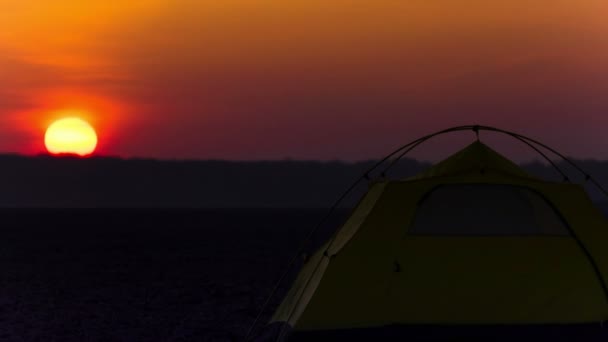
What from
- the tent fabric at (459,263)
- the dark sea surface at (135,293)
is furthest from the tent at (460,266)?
the dark sea surface at (135,293)

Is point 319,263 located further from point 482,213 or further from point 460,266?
point 482,213

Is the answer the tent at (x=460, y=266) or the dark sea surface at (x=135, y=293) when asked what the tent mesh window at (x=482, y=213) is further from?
the dark sea surface at (x=135, y=293)

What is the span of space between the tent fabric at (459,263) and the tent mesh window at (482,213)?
1 centimetres

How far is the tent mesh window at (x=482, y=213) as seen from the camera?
9.81 metres

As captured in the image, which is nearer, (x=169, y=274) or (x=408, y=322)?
(x=408, y=322)

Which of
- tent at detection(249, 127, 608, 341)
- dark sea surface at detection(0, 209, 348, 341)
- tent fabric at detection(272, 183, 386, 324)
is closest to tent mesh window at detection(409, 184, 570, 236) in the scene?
tent at detection(249, 127, 608, 341)

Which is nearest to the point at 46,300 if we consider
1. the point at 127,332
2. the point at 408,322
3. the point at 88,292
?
the point at 88,292

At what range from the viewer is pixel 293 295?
1028cm

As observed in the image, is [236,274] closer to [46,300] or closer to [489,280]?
[46,300]

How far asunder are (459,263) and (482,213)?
660 millimetres

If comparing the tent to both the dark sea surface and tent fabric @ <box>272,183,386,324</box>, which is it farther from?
the dark sea surface

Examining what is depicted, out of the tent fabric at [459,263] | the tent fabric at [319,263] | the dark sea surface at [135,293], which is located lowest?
the tent fabric at [459,263]

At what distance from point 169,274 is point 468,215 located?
50.2 feet

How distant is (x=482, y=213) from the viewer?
10.1 metres
